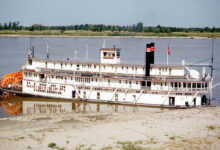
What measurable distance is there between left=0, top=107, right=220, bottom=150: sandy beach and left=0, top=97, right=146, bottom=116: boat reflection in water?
11.2 feet

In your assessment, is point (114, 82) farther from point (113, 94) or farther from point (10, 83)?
point (10, 83)

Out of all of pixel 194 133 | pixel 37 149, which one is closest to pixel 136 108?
pixel 194 133

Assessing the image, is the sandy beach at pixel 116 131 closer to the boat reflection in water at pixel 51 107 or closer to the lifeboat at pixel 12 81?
the boat reflection in water at pixel 51 107

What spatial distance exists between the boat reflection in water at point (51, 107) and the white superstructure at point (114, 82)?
36.2 inches

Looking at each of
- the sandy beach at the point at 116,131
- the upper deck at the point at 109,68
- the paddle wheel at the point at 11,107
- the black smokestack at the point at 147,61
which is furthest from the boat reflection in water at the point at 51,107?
the black smokestack at the point at 147,61

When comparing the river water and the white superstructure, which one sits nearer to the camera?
the white superstructure

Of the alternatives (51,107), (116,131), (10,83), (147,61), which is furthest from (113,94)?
(10,83)

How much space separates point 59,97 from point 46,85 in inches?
105

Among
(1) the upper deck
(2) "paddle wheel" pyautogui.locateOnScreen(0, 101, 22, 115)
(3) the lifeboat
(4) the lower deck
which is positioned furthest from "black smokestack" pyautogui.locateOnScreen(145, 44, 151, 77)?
(3) the lifeboat

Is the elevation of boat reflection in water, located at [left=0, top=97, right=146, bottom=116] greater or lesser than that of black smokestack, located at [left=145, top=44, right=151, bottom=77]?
lesser

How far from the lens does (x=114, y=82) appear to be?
4131 centimetres

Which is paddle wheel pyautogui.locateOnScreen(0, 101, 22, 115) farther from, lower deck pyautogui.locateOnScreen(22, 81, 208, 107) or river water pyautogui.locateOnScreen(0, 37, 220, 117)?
lower deck pyautogui.locateOnScreen(22, 81, 208, 107)

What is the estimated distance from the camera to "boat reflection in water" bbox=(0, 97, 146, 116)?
3909cm

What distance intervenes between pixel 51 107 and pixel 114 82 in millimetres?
8640
